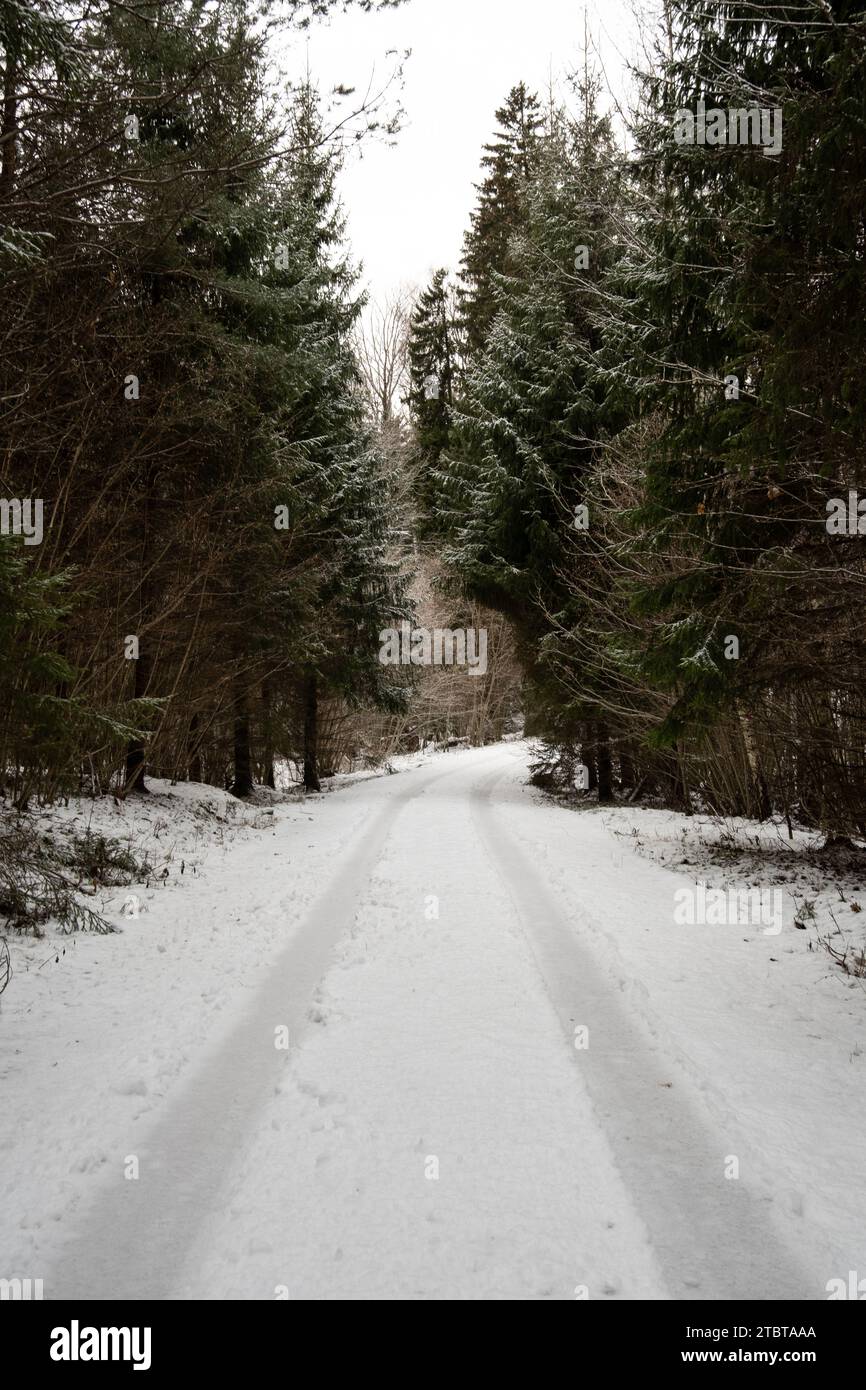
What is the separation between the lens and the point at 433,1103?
3680 millimetres

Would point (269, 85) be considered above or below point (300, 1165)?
above

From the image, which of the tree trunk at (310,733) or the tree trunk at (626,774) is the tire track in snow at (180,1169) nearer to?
the tree trunk at (626,774)

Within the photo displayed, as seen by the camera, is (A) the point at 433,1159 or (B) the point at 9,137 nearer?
(A) the point at 433,1159

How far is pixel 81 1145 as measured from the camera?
11.0 feet

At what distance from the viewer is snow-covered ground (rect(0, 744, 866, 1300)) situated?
264cm

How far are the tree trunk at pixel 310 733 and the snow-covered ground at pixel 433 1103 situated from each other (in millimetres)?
12087

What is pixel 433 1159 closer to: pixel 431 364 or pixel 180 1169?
pixel 180 1169

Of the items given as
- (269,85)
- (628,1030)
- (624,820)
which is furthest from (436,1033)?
(624,820)

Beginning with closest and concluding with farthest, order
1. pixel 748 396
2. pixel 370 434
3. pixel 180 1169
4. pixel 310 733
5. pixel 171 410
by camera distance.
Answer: pixel 180 1169, pixel 748 396, pixel 171 410, pixel 310 733, pixel 370 434

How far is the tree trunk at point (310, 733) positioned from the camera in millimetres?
19688

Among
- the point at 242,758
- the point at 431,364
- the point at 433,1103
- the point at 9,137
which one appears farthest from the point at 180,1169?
the point at 431,364

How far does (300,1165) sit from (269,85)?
25.1 feet

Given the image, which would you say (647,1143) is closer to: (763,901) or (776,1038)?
(776,1038)

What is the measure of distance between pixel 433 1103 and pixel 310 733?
1683 centimetres
